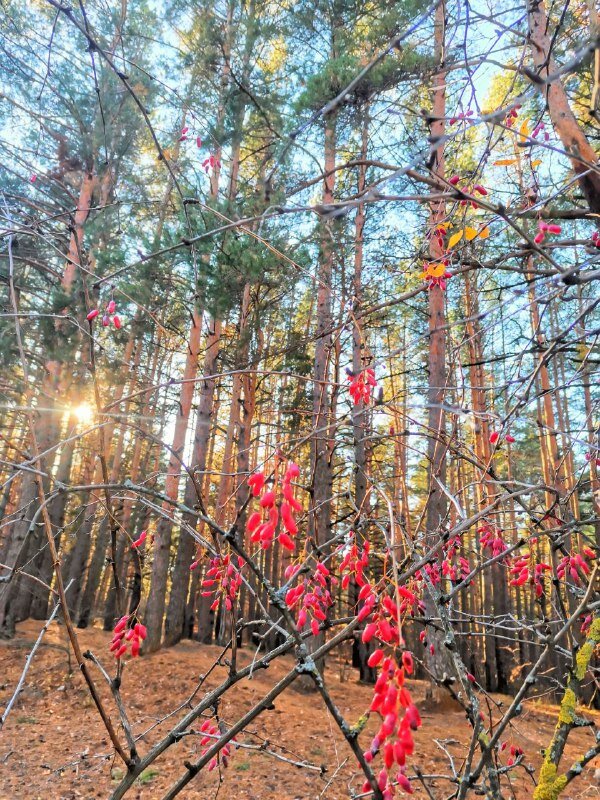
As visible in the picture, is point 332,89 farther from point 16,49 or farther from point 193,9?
point 16,49

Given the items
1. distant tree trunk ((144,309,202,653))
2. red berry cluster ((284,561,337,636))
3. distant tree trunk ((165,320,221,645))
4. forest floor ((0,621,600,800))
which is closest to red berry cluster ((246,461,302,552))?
red berry cluster ((284,561,337,636))

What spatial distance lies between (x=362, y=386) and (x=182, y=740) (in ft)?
16.7

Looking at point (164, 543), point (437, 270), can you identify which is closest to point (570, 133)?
point (437, 270)

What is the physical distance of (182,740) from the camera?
5266mm

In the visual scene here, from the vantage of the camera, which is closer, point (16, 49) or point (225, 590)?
point (225, 590)

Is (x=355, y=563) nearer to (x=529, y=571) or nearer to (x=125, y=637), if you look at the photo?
(x=125, y=637)

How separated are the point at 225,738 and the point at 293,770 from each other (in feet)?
15.5

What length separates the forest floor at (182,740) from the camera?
4.25 meters

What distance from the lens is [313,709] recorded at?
7.12 meters

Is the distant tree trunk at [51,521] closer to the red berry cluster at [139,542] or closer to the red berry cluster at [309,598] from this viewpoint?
the red berry cluster at [139,542]

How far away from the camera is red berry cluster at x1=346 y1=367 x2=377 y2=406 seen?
2.06 metres

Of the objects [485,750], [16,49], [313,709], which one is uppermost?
[16,49]

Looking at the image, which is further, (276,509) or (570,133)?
(570,133)

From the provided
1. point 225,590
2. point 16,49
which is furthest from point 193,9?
point 225,590
